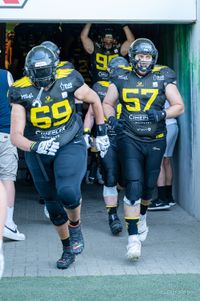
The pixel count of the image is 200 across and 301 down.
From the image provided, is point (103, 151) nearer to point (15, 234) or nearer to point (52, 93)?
point (52, 93)

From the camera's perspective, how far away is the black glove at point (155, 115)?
7.74 metres

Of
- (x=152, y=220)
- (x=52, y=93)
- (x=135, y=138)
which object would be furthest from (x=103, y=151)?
(x=152, y=220)

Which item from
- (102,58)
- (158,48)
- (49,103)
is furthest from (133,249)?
(158,48)

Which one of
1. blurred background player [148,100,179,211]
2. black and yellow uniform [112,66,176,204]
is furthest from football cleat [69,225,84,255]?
blurred background player [148,100,179,211]

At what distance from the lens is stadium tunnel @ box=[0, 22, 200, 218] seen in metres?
10.1

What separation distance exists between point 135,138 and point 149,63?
705 millimetres

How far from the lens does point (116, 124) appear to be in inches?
309

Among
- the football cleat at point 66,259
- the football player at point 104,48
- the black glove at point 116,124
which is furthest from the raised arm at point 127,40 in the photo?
the football cleat at point 66,259

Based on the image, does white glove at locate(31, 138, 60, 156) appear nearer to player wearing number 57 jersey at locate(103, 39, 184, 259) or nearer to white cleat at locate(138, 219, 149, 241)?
player wearing number 57 jersey at locate(103, 39, 184, 259)

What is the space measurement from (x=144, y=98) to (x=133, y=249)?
4.63ft

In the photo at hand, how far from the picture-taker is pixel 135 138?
7875mm
